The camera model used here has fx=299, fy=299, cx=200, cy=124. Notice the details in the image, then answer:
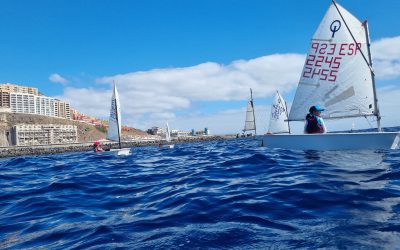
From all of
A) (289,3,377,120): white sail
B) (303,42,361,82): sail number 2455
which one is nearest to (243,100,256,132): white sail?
(303,42,361,82): sail number 2455

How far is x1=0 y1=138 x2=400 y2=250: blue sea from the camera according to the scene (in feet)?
13.1

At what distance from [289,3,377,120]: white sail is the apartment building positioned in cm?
13483

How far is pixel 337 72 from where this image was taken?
14734mm

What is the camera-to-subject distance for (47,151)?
8919 centimetres

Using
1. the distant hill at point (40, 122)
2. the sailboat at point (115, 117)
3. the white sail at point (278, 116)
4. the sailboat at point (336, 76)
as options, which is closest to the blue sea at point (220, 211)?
the sailboat at point (336, 76)

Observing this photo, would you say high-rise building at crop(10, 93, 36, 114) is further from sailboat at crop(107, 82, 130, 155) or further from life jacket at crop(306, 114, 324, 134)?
life jacket at crop(306, 114, 324, 134)

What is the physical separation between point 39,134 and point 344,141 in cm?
14419

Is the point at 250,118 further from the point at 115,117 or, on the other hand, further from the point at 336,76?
the point at 336,76

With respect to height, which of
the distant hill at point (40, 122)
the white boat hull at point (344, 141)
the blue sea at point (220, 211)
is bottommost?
the blue sea at point (220, 211)

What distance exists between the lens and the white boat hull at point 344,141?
434 inches

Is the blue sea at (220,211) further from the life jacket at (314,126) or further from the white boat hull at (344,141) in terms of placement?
the life jacket at (314,126)

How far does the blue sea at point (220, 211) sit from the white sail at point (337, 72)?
573cm

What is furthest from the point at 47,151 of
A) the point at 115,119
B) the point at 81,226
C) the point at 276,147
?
the point at 81,226

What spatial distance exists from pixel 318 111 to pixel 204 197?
9.74 m
